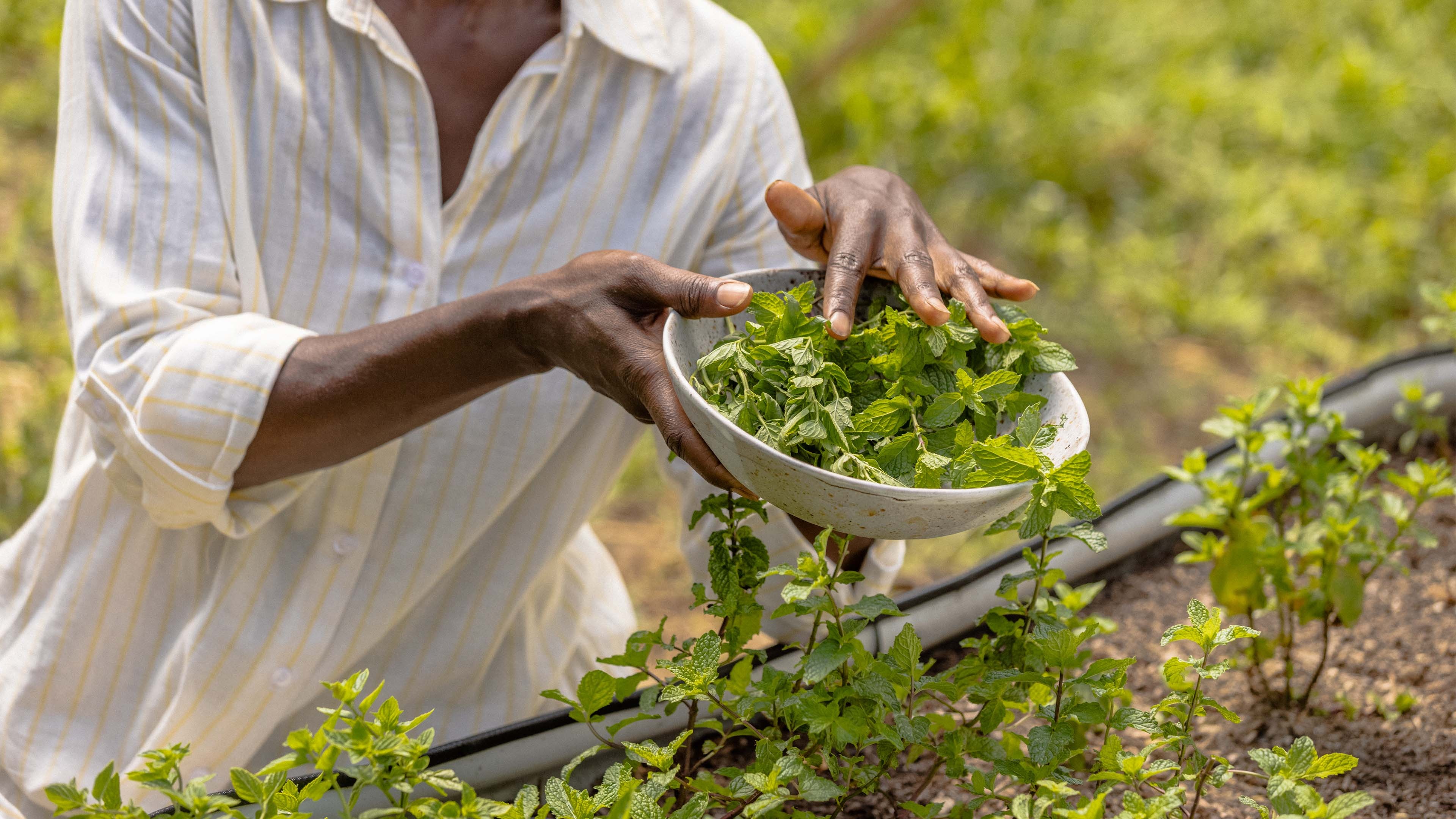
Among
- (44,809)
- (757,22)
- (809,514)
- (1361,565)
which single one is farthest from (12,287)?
(1361,565)

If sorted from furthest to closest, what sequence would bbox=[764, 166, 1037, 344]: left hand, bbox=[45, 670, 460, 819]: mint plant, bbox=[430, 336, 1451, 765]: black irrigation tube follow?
1. bbox=[430, 336, 1451, 765]: black irrigation tube
2. bbox=[764, 166, 1037, 344]: left hand
3. bbox=[45, 670, 460, 819]: mint plant

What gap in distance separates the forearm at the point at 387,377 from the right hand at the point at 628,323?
31 millimetres

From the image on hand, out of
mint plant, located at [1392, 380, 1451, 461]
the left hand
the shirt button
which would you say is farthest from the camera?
mint plant, located at [1392, 380, 1451, 461]

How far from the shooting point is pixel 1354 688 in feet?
4.78

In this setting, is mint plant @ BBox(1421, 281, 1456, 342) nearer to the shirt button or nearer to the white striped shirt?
the white striped shirt

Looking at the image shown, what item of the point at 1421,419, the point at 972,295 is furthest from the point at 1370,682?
the point at 972,295

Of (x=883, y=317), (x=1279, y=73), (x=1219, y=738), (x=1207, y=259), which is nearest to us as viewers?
(x=883, y=317)

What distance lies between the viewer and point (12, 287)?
3293 mm

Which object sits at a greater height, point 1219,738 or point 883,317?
point 883,317

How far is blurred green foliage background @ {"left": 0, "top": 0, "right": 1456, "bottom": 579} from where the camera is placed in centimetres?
340

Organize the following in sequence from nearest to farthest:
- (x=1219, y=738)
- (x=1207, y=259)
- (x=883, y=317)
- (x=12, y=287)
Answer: (x=883, y=317) < (x=1219, y=738) < (x=12, y=287) < (x=1207, y=259)

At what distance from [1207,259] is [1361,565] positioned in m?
2.35

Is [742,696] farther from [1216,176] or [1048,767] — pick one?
[1216,176]

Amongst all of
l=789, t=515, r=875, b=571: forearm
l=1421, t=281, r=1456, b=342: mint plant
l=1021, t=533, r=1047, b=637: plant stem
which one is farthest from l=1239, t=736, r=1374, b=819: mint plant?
l=1421, t=281, r=1456, b=342: mint plant
